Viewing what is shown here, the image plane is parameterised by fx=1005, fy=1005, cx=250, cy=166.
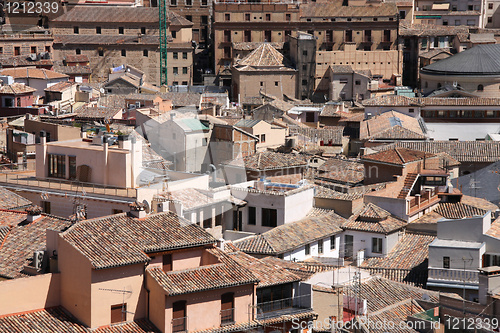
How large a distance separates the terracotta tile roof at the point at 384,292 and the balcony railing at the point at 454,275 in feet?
4.57

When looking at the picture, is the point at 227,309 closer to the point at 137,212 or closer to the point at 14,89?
the point at 137,212

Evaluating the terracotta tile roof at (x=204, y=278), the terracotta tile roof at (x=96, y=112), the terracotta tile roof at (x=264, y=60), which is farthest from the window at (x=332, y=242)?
the terracotta tile roof at (x=264, y=60)

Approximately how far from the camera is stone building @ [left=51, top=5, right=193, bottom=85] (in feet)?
181

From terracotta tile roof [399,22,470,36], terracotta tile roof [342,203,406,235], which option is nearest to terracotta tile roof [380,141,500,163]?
terracotta tile roof [342,203,406,235]

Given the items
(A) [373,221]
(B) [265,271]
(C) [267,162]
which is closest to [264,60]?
(C) [267,162]

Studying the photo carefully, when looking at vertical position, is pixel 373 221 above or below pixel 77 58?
below

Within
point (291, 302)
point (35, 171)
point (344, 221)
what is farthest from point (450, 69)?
point (291, 302)

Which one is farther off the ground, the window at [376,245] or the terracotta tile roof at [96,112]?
the terracotta tile roof at [96,112]

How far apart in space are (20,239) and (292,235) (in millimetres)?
6905

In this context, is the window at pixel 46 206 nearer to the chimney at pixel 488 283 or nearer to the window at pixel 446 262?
the window at pixel 446 262

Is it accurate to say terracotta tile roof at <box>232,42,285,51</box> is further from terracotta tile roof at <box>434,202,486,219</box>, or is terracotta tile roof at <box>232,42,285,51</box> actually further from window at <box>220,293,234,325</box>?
window at <box>220,293,234,325</box>

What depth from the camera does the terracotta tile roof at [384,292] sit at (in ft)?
57.6

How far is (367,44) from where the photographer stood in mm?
58812

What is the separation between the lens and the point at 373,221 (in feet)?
78.2
